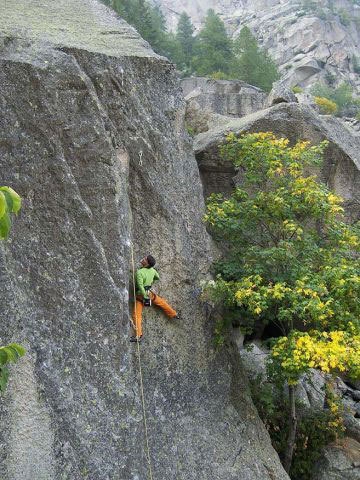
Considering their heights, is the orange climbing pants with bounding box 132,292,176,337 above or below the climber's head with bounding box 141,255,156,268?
below

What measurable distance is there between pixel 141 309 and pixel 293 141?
9.24 metres

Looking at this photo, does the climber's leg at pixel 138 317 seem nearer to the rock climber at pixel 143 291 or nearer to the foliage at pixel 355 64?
the rock climber at pixel 143 291

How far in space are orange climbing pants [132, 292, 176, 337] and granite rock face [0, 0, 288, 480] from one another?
201mm

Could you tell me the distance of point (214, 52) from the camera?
53.4m

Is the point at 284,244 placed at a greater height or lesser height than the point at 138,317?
greater

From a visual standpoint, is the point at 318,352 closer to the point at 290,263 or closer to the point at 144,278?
the point at 290,263

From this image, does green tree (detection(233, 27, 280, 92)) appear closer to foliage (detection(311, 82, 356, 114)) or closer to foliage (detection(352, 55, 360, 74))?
foliage (detection(311, 82, 356, 114))

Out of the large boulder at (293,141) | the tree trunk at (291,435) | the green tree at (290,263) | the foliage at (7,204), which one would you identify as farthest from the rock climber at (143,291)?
the foliage at (7,204)

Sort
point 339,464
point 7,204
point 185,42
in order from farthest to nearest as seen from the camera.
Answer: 1. point 185,42
2. point 339,464
3. point 7,204

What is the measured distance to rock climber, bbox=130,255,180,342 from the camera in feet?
31.7

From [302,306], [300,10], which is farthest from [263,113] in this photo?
[300,10]

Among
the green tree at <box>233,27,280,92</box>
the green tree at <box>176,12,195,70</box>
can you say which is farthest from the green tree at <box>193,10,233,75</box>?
the green tree at <box>233,27,280,92</box>

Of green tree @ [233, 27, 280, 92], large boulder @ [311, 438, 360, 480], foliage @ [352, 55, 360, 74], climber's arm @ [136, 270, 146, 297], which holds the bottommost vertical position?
large boulder @ [311, 438, 360, 480]

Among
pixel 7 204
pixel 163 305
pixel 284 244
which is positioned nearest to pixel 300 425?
pixel 284 244
